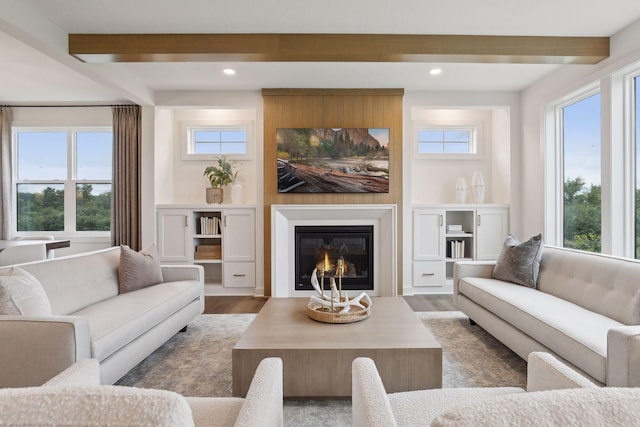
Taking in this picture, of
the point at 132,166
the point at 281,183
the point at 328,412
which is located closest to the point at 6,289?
the point at 328,412

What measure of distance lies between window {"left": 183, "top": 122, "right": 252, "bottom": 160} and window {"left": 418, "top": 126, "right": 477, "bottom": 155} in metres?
2.50

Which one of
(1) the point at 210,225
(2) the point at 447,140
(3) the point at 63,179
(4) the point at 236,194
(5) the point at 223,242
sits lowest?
(5) the point at 223,242

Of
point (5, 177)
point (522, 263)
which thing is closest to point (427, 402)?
point (522, 263)

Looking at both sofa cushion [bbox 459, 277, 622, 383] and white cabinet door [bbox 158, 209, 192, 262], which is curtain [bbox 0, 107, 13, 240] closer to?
white cabinet door [bbox 158, 209, 192, 262]

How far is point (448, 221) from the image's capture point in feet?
16.4

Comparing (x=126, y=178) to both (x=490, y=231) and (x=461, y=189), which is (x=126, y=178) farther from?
(x=490, y=231)

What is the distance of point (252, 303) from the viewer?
4.18 m

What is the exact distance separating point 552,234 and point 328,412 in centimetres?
349

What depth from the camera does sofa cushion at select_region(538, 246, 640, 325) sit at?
2164mm

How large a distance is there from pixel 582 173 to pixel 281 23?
3.34 meters

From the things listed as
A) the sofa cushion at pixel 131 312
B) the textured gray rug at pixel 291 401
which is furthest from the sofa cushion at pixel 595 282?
the sofa cushion at pixel 131 312

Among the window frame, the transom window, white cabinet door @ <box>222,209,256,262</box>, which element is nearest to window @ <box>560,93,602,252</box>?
the window frame

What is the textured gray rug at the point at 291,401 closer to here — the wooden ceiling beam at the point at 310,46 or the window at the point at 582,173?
the window at the point at 582,173

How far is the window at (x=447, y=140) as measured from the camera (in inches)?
202
